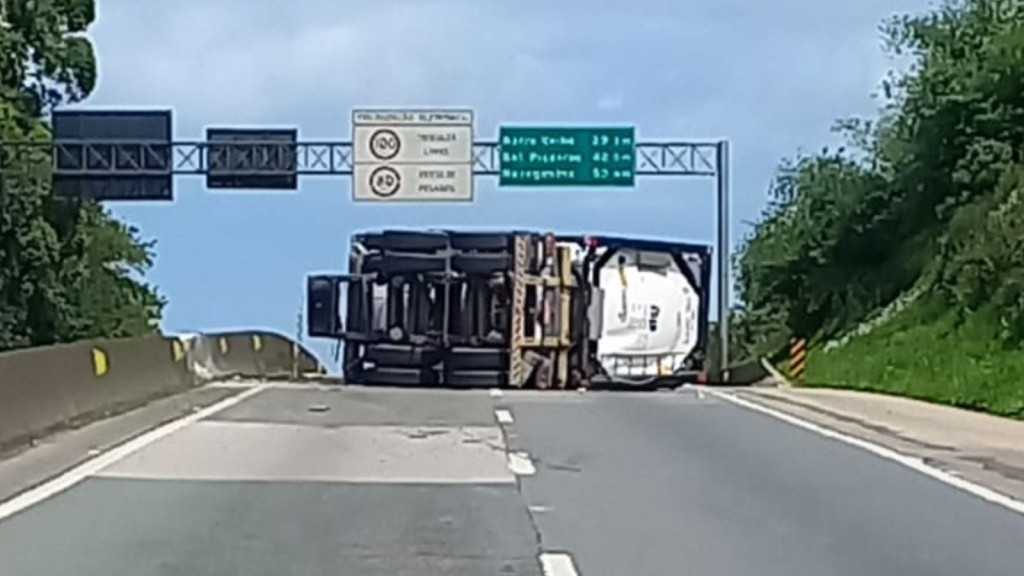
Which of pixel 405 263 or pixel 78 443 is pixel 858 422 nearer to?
pixel 78 443

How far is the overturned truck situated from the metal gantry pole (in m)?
9.99

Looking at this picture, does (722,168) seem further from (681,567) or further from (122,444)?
(681,567)

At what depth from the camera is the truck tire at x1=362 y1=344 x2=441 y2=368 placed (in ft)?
136

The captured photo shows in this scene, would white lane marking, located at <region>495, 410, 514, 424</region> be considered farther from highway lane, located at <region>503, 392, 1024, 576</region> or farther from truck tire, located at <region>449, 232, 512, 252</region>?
truck tire, located at <region>449, 232, 512, 252</region>

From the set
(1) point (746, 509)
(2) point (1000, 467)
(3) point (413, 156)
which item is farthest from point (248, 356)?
(1) point (746, 509)

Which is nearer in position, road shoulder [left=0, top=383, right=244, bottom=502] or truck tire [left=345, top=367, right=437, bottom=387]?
road shoulder [left=0, top=383, right=244, bottom=502]

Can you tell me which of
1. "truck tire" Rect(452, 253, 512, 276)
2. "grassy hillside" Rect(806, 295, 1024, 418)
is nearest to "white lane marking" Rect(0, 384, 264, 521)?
"grassy hillside" Rect(806, 295, 1024, 418)

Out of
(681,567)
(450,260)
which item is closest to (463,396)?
(450,260)

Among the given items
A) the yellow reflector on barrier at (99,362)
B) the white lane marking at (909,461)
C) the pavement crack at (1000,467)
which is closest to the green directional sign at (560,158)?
the white lane marking at (909,461)

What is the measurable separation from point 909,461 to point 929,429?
17.2ft

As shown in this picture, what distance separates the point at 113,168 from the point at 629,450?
40428 mm

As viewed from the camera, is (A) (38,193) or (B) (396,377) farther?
(A) (38,193)

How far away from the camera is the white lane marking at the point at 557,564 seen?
1270 cm

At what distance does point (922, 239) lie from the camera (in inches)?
2201
